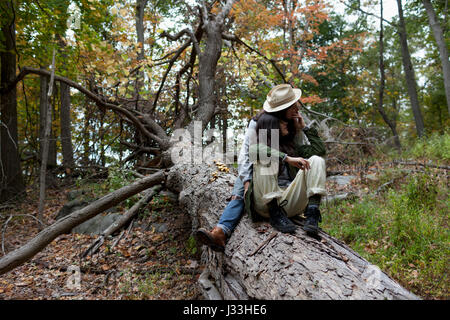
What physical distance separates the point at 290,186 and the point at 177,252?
2.39 meters

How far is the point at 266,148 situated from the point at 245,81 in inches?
237

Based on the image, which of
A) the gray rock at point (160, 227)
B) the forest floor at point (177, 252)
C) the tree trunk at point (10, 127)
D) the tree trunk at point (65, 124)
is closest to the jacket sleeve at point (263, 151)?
the forest floor at point (177, 252)

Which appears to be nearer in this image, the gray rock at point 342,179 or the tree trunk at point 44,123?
the gray rock at point 342,179

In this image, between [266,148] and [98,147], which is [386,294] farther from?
[98,147]

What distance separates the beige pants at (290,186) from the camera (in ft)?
7.97

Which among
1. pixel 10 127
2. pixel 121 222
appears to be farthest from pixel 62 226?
pixel 10 127

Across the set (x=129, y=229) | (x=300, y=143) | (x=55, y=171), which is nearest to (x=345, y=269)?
(x=300, y=143)

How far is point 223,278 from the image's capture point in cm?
261

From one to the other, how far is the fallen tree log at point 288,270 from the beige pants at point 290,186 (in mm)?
231

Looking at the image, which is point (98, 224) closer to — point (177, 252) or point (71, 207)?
point (71, 207)

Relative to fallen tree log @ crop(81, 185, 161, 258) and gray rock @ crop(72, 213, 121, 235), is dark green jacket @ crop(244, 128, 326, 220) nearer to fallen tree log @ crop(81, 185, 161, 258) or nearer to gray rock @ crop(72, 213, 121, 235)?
fallen tree log @ crop(81, 185, 161, 258)

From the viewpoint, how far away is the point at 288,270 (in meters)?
2.02

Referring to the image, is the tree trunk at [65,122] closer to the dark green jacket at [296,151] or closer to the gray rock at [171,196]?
the gray rock at [171,196]

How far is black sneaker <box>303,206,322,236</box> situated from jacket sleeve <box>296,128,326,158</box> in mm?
580
